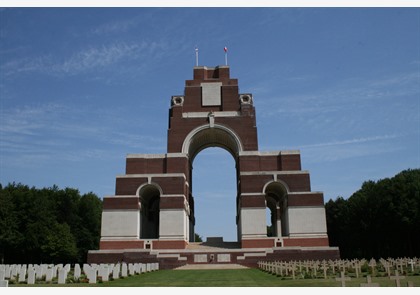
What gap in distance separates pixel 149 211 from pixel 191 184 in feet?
18.4

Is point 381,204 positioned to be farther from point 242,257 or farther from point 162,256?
point 162,256

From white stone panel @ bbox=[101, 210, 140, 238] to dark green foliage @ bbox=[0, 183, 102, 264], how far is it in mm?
13590

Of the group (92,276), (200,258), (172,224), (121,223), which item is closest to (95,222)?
(121,223)

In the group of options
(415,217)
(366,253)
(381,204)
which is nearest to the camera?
(415,217)

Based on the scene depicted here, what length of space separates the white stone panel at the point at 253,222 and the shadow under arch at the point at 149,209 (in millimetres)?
8341

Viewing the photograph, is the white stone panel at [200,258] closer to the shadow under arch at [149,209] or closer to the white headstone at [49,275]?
the shadow under arch at [149,209]

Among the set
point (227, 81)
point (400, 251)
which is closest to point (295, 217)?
point (227, 81)

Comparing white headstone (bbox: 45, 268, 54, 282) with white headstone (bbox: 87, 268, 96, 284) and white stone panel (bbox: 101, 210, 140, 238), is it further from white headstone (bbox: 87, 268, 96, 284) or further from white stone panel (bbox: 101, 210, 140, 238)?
white stone panel (bbox: 101, 210, 140, 238)

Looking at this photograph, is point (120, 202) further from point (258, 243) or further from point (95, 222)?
point (95, 222)

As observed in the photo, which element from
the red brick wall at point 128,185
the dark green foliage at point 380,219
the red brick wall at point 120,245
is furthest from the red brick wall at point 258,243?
the dark green foliage at point 380,219

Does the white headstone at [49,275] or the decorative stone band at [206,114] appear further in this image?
the decorative stone band at [206,114]

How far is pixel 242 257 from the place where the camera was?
36938mm

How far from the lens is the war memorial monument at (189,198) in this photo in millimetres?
37125
